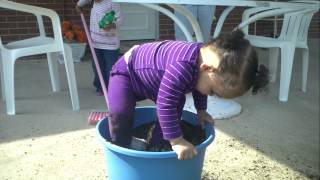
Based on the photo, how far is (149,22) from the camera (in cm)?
554

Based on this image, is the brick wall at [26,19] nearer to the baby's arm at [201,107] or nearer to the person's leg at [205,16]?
the person's leg at [205,16]

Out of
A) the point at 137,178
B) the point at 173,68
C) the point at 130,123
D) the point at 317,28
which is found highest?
the point at 173,68

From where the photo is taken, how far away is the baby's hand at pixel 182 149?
1500 mm

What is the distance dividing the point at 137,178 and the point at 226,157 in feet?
2.85

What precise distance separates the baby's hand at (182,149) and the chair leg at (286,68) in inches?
81.1

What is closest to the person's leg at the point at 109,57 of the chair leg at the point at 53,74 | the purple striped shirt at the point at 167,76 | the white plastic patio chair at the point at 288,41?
the chair leg at the point at 53,74

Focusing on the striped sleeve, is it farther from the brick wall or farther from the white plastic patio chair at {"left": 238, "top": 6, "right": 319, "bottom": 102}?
the brick wall

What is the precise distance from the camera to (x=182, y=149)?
1503 mm

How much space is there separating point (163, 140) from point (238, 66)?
18.4 inches

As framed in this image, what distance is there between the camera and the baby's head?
149cm

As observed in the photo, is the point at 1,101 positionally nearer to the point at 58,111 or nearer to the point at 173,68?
the point at 58,111

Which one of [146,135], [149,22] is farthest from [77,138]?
[149,22]

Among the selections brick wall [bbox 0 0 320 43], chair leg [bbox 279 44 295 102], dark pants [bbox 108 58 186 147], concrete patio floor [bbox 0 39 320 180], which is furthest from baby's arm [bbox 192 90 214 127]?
brick wall [bbox 0 0 320 43]

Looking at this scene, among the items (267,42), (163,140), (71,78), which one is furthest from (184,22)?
(163,140)
